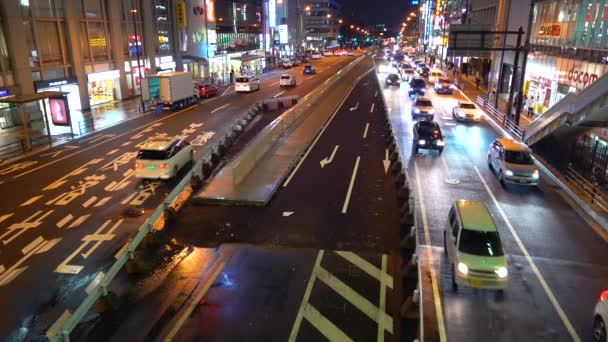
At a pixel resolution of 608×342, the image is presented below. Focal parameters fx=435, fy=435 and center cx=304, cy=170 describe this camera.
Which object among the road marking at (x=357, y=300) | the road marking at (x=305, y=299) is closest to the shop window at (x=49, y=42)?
the road marking at (x=305, y=299)

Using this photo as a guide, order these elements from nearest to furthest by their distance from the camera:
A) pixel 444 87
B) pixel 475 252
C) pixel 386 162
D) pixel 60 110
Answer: pixel 475 252 < pixel 386 162 < pixel 60 110 < pixel 444 87

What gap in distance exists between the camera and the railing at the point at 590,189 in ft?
57.9

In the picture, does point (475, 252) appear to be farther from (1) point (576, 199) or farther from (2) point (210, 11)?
(2) point (210, 11)

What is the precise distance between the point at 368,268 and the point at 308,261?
1.81 m

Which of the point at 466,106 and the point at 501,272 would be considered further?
the point at 466,106

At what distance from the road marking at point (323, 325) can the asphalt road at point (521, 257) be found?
6.63ft

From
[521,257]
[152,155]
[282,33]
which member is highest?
[282,33]

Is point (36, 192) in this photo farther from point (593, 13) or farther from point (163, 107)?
point (593, 13)

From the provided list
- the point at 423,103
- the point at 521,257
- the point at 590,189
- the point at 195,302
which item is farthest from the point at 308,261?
the point at 423,103

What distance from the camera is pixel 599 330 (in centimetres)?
960

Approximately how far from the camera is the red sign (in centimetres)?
2975

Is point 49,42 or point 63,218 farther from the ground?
point 49,42

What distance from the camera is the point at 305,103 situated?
39.4 metres

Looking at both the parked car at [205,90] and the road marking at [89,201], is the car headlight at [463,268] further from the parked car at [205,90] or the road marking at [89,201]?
the parked car at [205,90]
